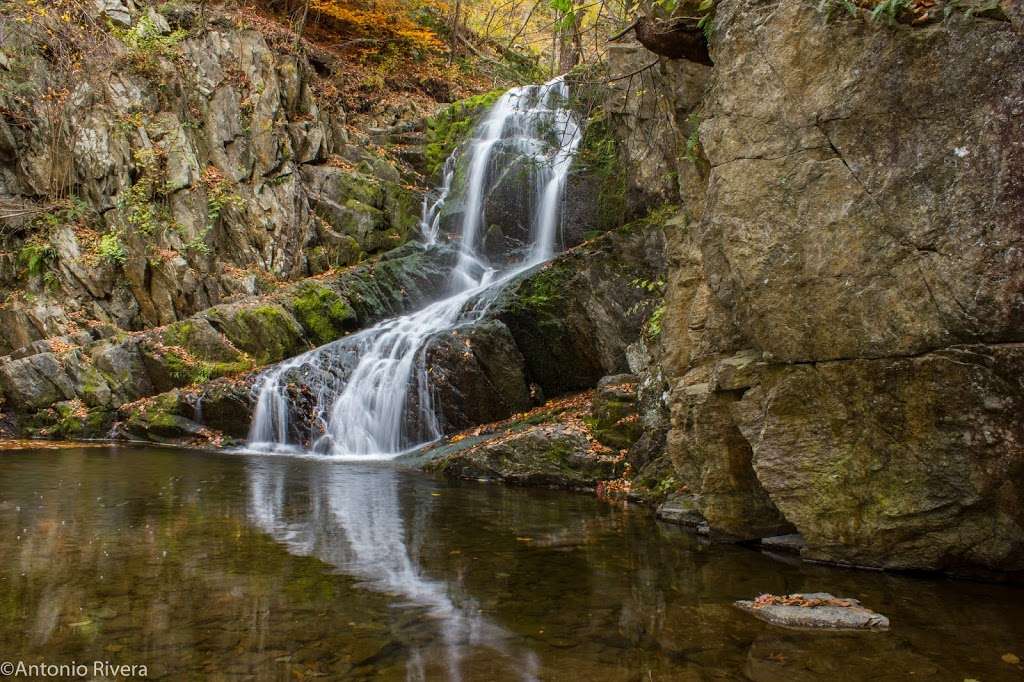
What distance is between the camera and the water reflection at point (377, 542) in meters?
3.21

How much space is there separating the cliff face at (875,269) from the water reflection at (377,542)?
2.54 metres

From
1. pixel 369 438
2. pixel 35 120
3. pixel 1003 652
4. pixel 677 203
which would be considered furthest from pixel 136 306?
pixel 1003 652

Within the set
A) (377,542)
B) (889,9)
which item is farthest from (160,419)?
(889,9)

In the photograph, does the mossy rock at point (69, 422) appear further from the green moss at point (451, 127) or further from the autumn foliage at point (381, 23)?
the autumn foliage at point (381, 23)

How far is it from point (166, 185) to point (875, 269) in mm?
17294

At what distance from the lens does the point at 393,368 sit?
1288 cm

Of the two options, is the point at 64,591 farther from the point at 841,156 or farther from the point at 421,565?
the point at 841,156

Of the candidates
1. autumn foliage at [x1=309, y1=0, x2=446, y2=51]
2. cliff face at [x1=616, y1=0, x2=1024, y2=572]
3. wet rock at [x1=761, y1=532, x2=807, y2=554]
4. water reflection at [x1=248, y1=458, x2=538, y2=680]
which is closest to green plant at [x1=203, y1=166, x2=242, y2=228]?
autumn foliage at [x1=309, y1=0, x2=446, y2=51]

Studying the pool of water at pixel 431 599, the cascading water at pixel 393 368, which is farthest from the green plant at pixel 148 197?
the pool of water at pixel 431 599

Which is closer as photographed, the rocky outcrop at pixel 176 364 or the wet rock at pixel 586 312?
the wet rock at pixel 586 312

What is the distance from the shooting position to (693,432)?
592 centimetres

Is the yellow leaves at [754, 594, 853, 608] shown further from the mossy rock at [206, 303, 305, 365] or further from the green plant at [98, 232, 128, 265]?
the green plant at [98, 232, 128, 265]

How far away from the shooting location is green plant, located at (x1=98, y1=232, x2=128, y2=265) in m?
16.0

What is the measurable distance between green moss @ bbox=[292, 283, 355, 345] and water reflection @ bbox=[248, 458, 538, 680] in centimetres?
610
